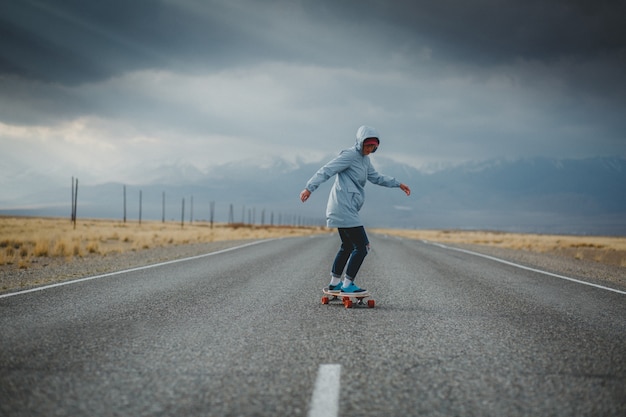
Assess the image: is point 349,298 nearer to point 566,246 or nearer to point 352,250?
point 352,250

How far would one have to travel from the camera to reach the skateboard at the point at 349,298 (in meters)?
5.92

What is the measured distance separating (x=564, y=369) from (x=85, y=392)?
3216mm

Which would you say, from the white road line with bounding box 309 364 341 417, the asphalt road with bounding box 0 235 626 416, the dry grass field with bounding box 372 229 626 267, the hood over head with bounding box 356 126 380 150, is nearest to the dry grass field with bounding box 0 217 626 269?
the dry grass field with bounding box 372 229 626 267

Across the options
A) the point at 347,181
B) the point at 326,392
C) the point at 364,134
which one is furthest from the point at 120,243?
the point at 326,392

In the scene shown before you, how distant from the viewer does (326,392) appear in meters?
2.89

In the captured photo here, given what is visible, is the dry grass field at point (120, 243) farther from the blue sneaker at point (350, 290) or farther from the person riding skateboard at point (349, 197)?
the blue sneaker at point (350, 290)

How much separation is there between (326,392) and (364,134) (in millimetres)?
3796

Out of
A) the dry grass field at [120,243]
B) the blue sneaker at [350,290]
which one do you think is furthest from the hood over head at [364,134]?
the dry grass field at [120,243]

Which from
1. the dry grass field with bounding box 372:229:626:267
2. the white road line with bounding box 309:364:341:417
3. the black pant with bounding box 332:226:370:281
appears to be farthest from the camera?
the dry grass field with bounding box 372:229:626:267

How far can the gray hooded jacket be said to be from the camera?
605 cm

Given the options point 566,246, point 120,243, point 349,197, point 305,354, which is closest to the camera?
point 305,354

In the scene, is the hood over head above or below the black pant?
above

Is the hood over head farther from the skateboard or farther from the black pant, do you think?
the skateboard

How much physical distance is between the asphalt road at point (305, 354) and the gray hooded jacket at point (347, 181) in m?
1.16
